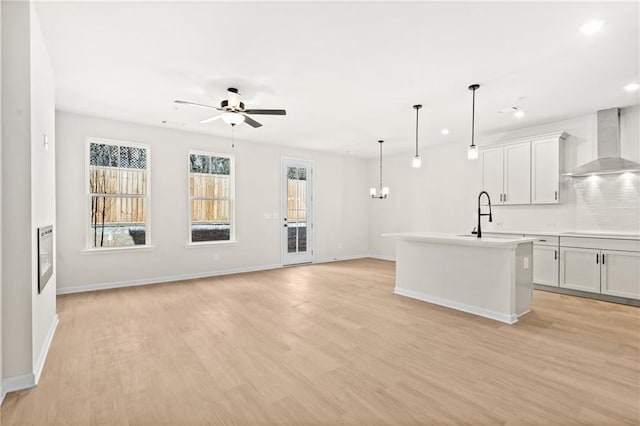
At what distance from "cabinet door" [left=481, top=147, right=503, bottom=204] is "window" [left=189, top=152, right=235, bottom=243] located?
16.4 feet

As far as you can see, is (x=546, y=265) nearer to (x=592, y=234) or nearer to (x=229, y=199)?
(x=592, y=234)

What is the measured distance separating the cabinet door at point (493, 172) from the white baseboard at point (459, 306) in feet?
8.76

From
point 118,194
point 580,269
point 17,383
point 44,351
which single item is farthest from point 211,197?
point 580,269

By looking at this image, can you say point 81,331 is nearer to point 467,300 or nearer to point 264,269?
point 264,269

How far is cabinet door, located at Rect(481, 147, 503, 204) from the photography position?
574 cm

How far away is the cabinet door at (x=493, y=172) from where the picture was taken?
226 inches

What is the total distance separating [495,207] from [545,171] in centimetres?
113

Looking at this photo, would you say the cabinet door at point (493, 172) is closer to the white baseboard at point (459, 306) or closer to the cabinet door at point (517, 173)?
the cabinet door at point (517, 173)

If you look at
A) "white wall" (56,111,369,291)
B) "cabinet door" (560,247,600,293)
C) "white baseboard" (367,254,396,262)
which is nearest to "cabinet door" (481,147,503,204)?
"cabinet door" (560,247,600,293)

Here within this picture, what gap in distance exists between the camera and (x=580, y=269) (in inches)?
181

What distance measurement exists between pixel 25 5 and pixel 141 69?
3.76 ft

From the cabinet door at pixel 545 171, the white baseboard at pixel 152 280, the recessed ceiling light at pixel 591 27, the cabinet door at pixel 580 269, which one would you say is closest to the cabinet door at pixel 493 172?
the cabinet door at pixel 545 171

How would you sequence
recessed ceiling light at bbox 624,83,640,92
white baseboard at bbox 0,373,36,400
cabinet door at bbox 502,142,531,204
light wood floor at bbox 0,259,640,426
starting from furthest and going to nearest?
cabinet door at bbox 502,142,531,204, recessed ceiling light at bbox 624,83,640,92, white baseboard at bbox 0,373,36,400, light wood floor at bbox 0,259,640,426

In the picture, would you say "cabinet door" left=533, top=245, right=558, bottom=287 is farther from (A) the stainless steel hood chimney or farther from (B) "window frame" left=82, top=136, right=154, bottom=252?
(B) "window frame" left=82, top=136, right=154, bottom=252
